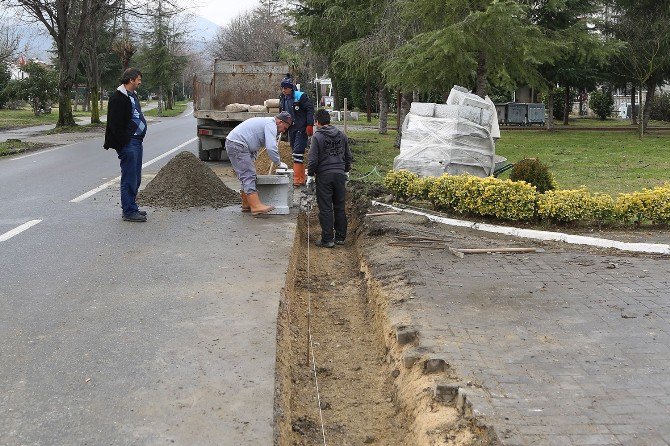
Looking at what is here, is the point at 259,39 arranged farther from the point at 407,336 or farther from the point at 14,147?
the point at 407,336

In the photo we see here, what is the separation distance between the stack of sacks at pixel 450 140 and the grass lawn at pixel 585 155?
4.77 feet

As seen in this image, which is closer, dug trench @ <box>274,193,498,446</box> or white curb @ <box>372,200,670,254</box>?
dug trench @ <box>274,193,498,446</box>

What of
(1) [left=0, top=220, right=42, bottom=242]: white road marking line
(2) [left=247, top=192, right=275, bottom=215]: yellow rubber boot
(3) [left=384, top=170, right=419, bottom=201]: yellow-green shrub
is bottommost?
(1) [left=0, top=220, right=42, bottom=242]: white road marking line

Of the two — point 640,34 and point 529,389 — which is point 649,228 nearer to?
point 529,389

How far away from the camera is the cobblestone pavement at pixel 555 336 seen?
4324 mm

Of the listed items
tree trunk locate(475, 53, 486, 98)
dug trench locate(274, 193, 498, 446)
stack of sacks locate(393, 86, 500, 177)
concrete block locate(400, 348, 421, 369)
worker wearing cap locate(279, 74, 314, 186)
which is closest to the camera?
dug trench locate(274, 193, 498, 446)

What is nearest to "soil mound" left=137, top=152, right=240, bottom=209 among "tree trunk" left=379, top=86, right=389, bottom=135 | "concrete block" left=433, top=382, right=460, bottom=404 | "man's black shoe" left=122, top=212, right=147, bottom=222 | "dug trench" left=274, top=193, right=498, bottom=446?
"man's black shoe" left=122, top=212, right=147, bottom=222

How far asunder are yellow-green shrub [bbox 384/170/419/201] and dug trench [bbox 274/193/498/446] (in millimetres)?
3371

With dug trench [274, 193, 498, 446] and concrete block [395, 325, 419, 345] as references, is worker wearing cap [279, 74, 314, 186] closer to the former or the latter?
dug trench [274, 193, 498, 446]

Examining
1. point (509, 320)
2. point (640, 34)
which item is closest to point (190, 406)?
point (509, 320)

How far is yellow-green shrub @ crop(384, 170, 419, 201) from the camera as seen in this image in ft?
40.0

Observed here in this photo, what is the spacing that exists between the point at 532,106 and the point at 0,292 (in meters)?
37.3

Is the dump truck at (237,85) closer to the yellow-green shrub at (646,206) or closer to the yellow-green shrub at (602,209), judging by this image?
the yellow-green shrub at (602,209)

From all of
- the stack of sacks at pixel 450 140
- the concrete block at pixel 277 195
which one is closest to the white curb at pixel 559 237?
the concrete block at pixel 277 195
